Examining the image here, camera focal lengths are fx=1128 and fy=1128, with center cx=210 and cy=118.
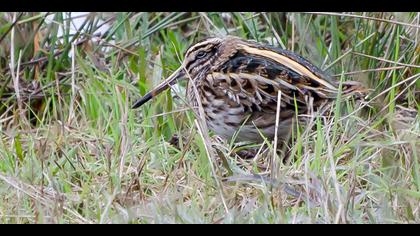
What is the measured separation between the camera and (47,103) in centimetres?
603

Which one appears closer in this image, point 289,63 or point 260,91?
point 260,91

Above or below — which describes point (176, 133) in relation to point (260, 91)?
below

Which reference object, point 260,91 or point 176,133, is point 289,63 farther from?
point 176,133

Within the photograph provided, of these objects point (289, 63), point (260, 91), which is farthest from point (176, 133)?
point (289, 63)

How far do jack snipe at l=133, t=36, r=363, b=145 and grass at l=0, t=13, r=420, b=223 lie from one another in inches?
4.8

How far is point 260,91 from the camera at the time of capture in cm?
539

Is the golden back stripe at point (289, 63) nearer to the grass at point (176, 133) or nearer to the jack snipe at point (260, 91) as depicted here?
the jack snipe at point (260, 91)

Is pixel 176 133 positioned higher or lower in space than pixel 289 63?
lower

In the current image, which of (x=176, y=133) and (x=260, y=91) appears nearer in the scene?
(x=260, y=91)

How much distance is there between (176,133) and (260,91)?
0.50m

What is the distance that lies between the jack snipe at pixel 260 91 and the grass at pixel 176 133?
0.40 ft

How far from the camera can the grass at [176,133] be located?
428cm

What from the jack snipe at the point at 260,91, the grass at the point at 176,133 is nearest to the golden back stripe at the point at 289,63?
the jack snipe at the point at 260,91

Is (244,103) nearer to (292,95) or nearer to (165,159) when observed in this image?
(292,95)
